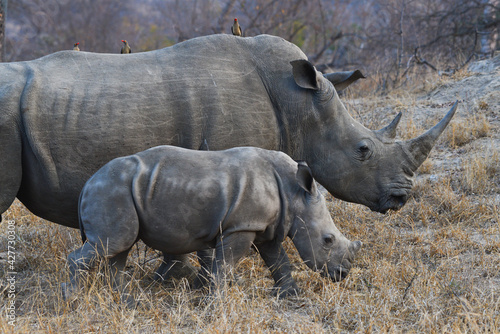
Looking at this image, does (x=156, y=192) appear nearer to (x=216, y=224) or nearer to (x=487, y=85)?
(x=216, y=224)

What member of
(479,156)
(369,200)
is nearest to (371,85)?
(479,156)

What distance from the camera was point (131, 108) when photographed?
439 cm

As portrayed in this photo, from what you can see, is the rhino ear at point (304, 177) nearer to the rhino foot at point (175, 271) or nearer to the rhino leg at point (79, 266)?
the rhino foot at point (175, 271)

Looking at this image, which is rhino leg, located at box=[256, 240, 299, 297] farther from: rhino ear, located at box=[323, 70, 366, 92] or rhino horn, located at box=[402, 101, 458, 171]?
rhino ear, located at box=[323, 70, 366, 92]

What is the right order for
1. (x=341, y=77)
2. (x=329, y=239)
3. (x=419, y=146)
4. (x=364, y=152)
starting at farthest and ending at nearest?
(x=341, y=77), (x=419, y=146), (x=364, y=152), (x=329, y=239)

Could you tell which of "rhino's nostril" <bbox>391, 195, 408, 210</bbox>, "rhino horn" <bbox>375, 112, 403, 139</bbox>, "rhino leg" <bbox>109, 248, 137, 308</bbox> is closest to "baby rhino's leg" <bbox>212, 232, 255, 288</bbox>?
"rhino leg" <bbox>109, 248, 137, 308</bbox>

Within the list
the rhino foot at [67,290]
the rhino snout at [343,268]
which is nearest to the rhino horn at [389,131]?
the rhino snout at [343,268]

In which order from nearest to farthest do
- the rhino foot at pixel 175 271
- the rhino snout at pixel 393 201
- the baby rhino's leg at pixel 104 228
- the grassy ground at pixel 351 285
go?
the grassy ground at pixel 351 285, the baby rhino's leg at pixel 104 228, the rhino foot at pixel 175 271, the rhino snout at pixel 393 201

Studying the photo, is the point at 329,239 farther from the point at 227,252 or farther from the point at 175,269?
the point at 175,269

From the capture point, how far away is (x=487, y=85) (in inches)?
347

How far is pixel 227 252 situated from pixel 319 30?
48.6 feet

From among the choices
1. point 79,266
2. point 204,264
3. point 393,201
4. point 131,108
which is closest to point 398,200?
point 393,201

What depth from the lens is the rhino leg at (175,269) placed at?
15.0ft

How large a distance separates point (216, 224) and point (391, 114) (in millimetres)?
5502
